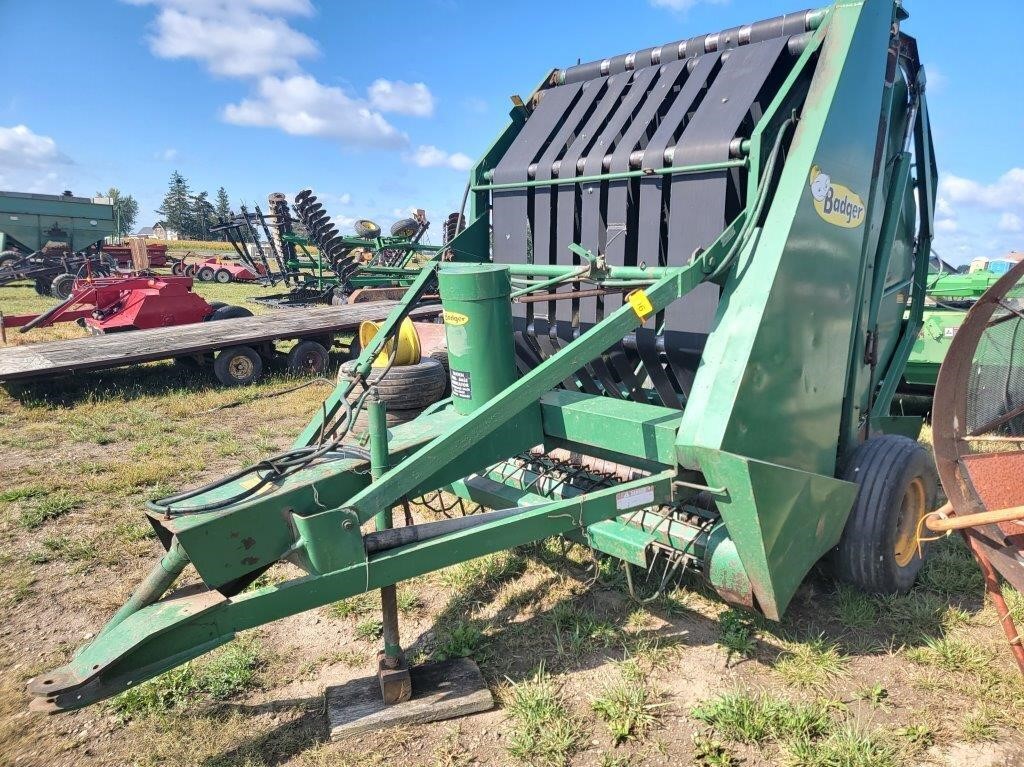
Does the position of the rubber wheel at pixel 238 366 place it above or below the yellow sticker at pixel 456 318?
below

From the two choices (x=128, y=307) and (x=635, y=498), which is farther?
(x=128, y=307)

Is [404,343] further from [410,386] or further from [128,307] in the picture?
[128,307]

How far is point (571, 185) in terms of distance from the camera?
3787mm

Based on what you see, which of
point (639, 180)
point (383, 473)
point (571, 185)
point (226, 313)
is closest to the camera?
point (383, 473)

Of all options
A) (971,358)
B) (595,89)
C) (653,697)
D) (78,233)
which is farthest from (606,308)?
(78,233)

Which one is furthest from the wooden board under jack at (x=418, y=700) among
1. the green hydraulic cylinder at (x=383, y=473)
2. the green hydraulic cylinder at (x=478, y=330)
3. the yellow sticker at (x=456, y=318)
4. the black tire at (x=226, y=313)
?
the black tire at (x=226, y=313)

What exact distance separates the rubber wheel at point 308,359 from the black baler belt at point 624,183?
6.14 m

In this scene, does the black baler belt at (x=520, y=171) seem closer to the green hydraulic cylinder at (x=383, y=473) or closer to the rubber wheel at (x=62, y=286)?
the green hydraulic cylinder at (x=383, y=473)

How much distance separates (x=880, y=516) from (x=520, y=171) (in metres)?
2.58

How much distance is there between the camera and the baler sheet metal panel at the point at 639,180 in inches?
129

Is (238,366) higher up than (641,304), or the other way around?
(641,304)

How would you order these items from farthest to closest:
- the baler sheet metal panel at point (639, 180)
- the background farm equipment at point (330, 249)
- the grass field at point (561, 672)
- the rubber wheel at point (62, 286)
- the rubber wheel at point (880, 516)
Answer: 1. the rubber wheel at point (62, 286)
2. the background farm equipment at point (330, 249)
3. the baler sheet metal panel at point (639, 180)
4. the rubber wheel at point (880, 516)
5. the grass field at point (561, 672)

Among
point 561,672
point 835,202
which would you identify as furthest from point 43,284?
point 835,202

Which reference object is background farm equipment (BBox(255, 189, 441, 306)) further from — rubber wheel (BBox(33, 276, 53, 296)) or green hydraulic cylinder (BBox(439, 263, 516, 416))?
green hydraulic cylinder (BBox(439, 263, 516, 416))
